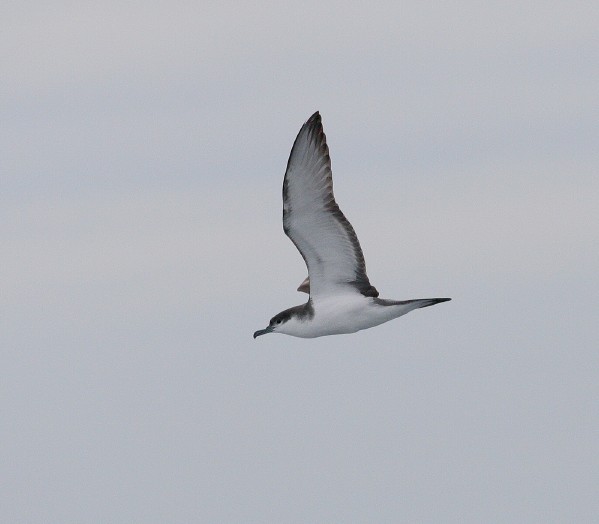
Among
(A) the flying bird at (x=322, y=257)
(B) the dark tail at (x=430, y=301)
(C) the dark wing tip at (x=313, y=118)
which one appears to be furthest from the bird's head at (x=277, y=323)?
(C) the dark wing tip at (x=313, y=118)

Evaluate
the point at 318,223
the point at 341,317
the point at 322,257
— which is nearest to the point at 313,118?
the point at 318,223

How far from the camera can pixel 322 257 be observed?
22.5 m

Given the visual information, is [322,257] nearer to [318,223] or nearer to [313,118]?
[318,223]

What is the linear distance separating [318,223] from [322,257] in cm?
89

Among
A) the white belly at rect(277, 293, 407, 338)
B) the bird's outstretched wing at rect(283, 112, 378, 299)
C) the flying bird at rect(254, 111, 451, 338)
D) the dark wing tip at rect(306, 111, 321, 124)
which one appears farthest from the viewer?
the white belly at rect(277, 293, 407, 338)

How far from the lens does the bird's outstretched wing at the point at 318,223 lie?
20.8m

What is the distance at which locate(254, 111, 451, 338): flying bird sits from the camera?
20.9 meters

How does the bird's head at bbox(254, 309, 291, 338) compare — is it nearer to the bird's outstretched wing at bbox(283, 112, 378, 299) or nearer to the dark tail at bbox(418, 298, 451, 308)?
the bird's outstretched wing at bbox(283, 112, 378, 299)

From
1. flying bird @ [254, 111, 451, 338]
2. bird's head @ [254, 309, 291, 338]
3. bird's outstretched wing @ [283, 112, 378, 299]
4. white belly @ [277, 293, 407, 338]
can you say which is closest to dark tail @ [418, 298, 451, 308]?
flying bird @ [254, 111, 451, 338]

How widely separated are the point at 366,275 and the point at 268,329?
2.12 meters

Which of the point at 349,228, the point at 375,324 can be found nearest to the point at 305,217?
the point at 349,228

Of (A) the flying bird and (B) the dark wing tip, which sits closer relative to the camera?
(B) the dark wing tip

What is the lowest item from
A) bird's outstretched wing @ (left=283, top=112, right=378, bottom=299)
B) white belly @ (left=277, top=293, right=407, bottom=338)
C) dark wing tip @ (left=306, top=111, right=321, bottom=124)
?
white belly @ (left=277, top=293, right=407, bottom=338)

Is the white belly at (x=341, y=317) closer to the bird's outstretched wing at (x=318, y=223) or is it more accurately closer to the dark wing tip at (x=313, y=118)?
the bird's outstretched wing at (x=318, y=223)
